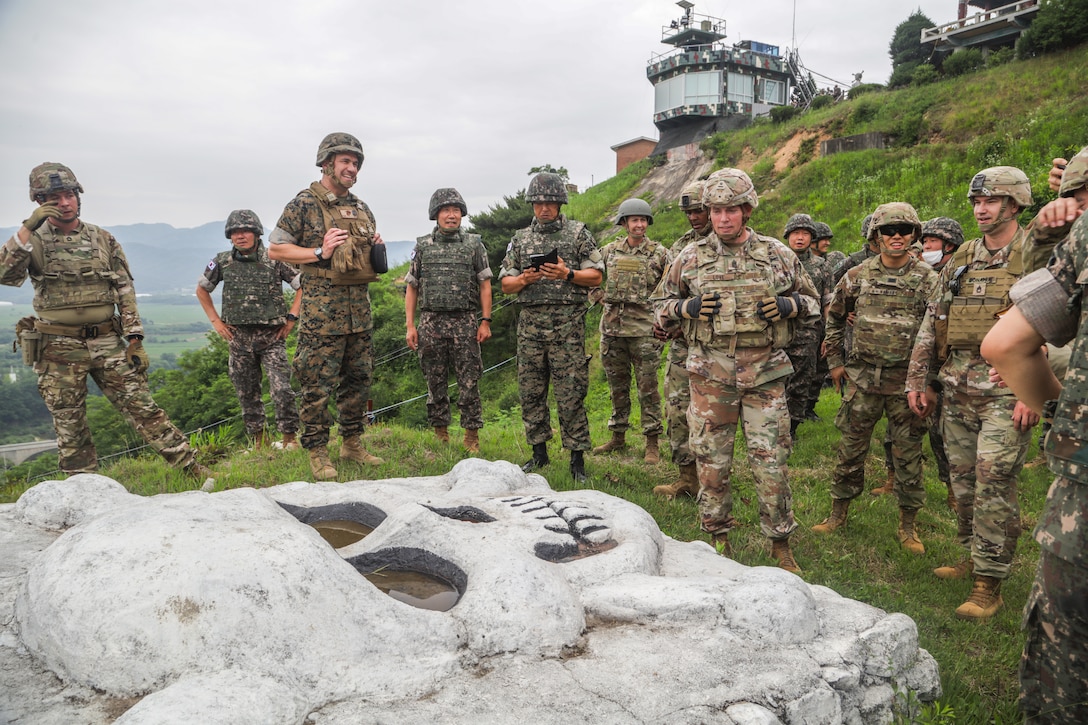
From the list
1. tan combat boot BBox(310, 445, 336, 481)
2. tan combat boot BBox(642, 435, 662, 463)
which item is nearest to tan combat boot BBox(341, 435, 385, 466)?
tan combat boot BBox(310, 445, 336, 481)

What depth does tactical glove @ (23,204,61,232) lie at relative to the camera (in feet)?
16.0

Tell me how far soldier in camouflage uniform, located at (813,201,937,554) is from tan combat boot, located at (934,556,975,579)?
1.14 feet

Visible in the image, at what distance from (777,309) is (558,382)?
233cm

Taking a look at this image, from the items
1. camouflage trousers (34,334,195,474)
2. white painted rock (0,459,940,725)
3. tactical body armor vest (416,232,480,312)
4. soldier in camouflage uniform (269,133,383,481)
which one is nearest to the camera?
white painted rock (0,459,940,725)

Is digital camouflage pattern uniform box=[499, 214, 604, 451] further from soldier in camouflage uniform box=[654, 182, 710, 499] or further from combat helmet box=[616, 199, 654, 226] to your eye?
combat helmet box=[616, 199, 654, 226]

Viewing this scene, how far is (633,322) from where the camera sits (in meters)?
6.83

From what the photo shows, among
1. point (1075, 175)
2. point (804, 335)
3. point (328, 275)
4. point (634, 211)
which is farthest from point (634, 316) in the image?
point (1075, 175)

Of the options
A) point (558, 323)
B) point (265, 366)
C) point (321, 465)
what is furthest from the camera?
point (265, 366)

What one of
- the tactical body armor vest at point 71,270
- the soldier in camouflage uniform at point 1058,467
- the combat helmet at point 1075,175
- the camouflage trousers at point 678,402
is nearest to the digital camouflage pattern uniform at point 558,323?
the camouflage trousers at point 678,402

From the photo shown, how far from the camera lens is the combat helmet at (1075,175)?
9.48ft

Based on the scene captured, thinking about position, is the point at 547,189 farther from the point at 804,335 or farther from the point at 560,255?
the point at 804,335

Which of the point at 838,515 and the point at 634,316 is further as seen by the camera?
the point at 634,316

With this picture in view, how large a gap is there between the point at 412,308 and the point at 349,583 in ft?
13.6

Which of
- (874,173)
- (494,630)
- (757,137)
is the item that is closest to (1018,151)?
(874,173)
